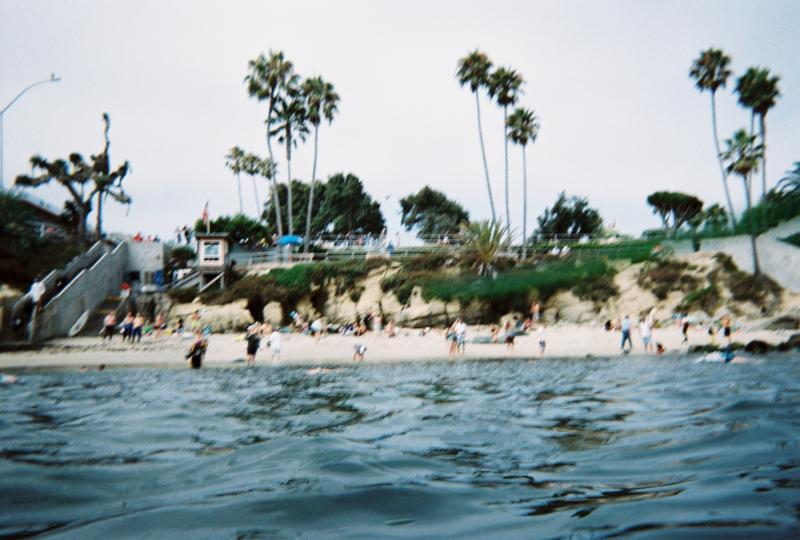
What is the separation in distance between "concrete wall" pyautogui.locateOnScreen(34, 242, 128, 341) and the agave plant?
21844 mm

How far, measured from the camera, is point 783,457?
3.95m

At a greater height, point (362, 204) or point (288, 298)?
point (362, 204)

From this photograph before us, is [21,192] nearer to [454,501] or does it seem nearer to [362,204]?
[454,501]

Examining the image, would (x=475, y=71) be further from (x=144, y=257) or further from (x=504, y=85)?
(x=144, y=257)

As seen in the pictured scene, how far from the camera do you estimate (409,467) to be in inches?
163

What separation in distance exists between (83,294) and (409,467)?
2933 centimetres

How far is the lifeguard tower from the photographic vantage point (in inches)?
1407

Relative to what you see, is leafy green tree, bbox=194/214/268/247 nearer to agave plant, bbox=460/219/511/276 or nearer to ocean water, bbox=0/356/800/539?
agave plant, bbox=460/219/511/276

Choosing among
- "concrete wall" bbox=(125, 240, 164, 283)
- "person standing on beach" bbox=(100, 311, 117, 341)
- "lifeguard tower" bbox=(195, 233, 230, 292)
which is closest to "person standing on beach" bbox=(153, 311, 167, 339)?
"person standing on beach" bbox=(100, 311, 117, 341)

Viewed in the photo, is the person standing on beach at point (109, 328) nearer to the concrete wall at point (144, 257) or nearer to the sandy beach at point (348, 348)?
the sandy beach at point (348, 348)

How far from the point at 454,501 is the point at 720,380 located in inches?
389

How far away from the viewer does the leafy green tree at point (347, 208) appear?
7162cm

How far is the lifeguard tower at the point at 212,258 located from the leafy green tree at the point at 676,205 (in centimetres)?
5240

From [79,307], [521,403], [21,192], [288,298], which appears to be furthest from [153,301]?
[521,403]
